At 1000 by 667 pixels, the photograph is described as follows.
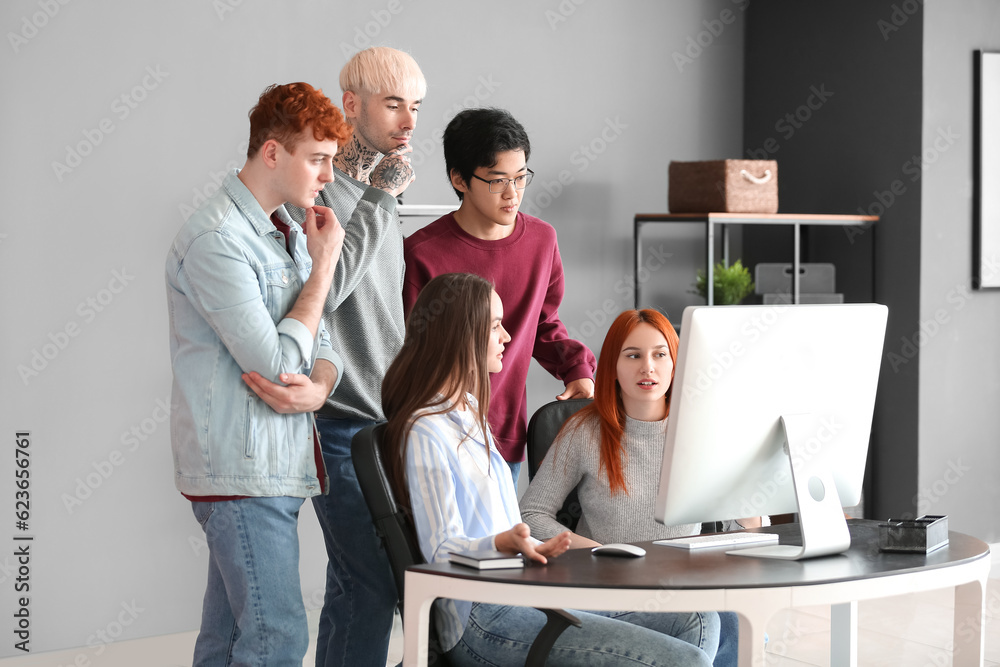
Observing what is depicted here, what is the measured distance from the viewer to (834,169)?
4555 mm

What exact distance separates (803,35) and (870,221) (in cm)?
93

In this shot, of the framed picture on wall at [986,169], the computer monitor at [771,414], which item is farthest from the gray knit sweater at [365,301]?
the framed picture on wall at [986,169]

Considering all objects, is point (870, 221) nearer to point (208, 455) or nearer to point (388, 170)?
point (388, 170)

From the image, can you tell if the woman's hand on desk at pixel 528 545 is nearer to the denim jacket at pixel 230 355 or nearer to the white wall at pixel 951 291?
the denim jacket at pixel 230 355

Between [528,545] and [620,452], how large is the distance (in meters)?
0.62

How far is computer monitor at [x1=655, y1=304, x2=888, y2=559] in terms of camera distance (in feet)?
5.56

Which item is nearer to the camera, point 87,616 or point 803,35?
point 87,616

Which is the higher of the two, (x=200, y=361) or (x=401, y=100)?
(x=401, y=100)

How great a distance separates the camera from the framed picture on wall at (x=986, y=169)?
4.24 m

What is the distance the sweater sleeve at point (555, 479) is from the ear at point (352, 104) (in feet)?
2.76

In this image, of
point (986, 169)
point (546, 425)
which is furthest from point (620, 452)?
point (986, 169)

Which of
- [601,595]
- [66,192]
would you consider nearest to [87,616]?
[66,192]

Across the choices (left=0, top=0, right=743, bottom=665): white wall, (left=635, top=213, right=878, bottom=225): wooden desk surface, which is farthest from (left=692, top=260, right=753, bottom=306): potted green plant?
(left=0, top=0, right=743, bottom=665): white wall

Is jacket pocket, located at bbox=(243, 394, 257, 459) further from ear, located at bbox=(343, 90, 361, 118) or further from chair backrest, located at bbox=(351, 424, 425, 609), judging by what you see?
ear, located at bbox=(343, 90, 361, 118)
